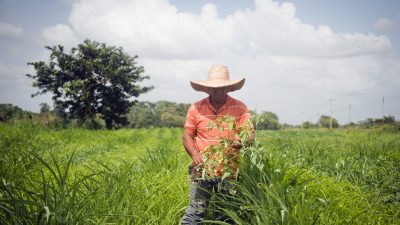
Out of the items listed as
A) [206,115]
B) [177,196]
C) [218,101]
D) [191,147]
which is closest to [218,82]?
[218,101]

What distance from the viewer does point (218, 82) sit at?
13.2ft

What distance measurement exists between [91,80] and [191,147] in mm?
39160

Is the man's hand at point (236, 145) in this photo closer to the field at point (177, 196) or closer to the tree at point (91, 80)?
the field at point (177, 196)

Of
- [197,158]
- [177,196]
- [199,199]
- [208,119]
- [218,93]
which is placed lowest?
[177,196]

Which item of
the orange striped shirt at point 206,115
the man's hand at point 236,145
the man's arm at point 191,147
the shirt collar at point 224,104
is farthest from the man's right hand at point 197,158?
the shirt collar at point 224,104

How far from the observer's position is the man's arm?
372 centimetres

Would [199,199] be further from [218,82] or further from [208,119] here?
[218,82]

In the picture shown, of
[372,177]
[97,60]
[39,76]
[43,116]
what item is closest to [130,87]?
[97,60]

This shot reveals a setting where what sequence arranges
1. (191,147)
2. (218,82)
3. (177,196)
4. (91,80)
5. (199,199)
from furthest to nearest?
(91,80) → (177,196) → (218,82) → (191,147) → (199,199)

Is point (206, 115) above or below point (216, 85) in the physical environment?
below

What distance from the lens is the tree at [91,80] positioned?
39.1 m

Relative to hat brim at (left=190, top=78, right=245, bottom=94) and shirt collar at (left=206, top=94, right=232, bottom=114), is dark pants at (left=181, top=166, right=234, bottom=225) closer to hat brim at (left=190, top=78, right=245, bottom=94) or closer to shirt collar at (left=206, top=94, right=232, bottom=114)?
shirt collar at (left=206, top=94, right=232, bottom=114)

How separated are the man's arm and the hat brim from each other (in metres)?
0.54

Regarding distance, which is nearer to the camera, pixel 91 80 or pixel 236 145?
pixel 236 145
